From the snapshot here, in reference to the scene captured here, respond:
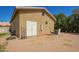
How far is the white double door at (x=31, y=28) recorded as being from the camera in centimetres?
583

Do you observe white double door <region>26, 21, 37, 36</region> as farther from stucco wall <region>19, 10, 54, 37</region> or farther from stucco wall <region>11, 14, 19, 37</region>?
stucco wall <region>11, 14, 19, 37</region>

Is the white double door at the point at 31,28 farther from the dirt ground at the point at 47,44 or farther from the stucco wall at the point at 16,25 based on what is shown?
the stucco wall at the point at 16,25

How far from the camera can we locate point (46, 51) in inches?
224

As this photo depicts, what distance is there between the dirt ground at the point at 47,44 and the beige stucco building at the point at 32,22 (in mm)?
180

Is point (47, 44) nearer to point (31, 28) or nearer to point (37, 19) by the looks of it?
point (31, 28)

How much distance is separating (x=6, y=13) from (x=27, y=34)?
85 centimetres

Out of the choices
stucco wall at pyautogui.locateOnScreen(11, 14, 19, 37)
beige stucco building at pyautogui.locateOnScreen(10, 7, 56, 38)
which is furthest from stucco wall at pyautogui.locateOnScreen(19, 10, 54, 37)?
stucco wall at pyautogui.locateOnScreen(11, 14, 19, 37)

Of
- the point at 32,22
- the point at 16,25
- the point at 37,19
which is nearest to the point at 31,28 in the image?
the point at 32,22

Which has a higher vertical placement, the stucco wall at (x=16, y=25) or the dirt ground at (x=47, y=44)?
the stucco wall at (x=16, y=25)

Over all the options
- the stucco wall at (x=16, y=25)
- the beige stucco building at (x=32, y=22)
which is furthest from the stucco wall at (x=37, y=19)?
the stucco wall at (x=16, y=25)

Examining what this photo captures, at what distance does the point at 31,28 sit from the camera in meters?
5.89

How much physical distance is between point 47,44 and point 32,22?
2.49 ft

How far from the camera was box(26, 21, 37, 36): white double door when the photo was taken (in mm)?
5828
